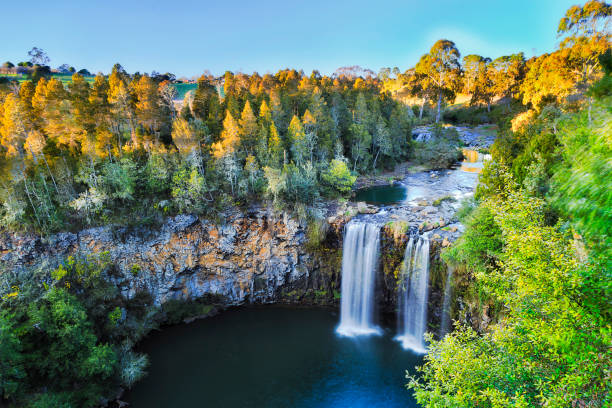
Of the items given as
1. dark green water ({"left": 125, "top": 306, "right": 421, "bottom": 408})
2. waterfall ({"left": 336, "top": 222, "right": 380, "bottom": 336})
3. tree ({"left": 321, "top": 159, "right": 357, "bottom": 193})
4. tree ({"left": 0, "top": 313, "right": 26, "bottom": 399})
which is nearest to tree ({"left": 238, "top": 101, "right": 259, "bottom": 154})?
tree ({"left": 321, "top": 159, "right": 357, "bottom": 193})

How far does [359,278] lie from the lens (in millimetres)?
28953

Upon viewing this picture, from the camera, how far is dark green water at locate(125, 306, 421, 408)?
72.5 ft

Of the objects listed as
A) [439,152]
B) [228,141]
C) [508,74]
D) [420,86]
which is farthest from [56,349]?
[508,74]

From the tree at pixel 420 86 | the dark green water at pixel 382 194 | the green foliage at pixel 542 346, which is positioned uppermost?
the tree at pixel 420 86

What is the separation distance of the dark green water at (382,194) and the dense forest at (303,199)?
478cm

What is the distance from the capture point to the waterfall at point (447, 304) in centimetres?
2359

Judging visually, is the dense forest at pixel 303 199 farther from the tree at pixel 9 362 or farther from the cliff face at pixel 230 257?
the cliff face at pixel 230 257

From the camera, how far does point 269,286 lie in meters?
31.7

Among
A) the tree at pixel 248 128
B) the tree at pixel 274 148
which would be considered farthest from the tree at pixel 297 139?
the tree at pixel 248 128

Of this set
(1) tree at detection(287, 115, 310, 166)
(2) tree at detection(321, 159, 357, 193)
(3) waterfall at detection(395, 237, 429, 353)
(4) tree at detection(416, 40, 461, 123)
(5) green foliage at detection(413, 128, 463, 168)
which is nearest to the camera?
(3) waterfall at detection(395, 237, 429, 353)

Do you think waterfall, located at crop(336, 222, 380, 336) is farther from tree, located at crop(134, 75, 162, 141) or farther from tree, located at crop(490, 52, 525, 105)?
tree, located at crop(490, 52, 525, 105)

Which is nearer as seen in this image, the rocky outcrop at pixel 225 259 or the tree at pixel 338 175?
the rocky outcrop at pixel 225 259

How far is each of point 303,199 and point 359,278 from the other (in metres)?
9.93

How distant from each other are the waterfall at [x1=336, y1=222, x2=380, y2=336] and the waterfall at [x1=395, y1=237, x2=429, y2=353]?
2741 mm
